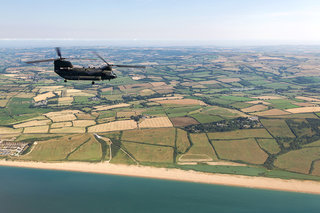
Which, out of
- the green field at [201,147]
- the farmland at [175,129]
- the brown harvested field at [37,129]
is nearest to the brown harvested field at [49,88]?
the farmland at [175,129]

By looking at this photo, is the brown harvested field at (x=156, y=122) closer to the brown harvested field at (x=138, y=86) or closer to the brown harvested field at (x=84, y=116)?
the brown harvested field at (x=84, y=116)

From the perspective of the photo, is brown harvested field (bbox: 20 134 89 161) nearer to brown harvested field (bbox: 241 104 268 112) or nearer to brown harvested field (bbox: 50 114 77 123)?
brown harvested field (bbox: 50 114 77 123)

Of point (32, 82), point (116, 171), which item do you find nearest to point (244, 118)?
point (116, 171)

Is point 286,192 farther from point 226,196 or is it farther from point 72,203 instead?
point 72,203

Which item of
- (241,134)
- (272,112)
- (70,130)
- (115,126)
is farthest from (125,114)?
(272,112)

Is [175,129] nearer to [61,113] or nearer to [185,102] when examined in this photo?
[185,102]

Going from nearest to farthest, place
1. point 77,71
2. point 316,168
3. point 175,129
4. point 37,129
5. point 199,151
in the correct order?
point 77,71 → point 316,168 → point 199,151 → point 175,129 → point 37,129

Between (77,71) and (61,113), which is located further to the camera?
(61,113)
